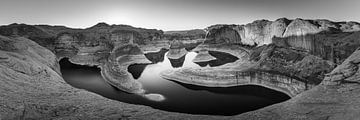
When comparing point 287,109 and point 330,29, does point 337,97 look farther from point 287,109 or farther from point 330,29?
point 330,29

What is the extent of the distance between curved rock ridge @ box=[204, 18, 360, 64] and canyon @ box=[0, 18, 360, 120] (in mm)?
113

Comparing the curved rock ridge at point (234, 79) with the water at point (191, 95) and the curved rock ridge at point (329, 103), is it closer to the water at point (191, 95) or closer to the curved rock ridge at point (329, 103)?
the water at point (191, 95)


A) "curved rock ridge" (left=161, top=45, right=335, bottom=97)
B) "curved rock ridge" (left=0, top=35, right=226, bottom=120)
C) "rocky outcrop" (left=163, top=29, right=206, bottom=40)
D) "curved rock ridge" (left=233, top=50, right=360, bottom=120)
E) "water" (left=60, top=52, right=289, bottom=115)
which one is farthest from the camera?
"rocky outcrop" (left=163, top=29, right=206, bottom=40)

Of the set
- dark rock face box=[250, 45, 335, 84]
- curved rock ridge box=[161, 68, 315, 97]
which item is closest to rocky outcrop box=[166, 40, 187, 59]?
curved rock ridge box=[161, 68, 315, 97]

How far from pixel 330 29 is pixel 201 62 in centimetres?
2598

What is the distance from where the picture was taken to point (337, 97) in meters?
16.1

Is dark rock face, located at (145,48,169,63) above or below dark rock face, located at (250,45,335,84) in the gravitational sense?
below

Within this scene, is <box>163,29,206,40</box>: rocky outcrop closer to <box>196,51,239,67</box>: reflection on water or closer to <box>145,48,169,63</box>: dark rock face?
<box>145,48,169,63</box>: dark rock face

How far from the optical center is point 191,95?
1197 inches

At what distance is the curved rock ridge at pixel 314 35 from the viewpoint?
27.8 metres

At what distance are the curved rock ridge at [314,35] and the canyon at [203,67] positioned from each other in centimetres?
11

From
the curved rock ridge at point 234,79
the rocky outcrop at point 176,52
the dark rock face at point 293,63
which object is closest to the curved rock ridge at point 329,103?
the dark rock face at point 293,63

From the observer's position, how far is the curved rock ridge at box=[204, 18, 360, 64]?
2778 cm

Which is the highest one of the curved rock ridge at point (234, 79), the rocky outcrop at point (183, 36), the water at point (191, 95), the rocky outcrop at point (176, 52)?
the rocky outcrop at point (183, 36)
